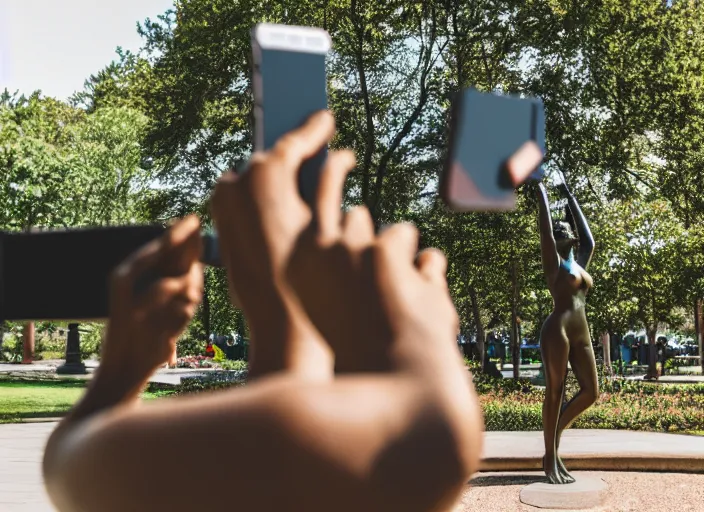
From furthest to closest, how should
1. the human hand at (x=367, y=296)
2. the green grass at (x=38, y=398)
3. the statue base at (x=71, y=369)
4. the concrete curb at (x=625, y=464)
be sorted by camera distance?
1. the statue base at (x=71, y=369)
2. the green grass at (x=38, y=398)
3. the concrete curb at (x=625, y=464)
4. the human hand at (x=367, y=296)

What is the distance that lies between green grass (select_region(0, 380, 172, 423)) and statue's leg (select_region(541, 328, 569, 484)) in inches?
355

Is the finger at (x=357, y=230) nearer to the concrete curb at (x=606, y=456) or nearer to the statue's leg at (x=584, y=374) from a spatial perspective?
the statue's leg at (x=584, y=374)

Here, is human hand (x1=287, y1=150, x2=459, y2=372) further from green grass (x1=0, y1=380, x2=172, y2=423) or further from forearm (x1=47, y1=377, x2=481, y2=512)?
green grass (x1=0, y1=380, x2=172, y2=423)

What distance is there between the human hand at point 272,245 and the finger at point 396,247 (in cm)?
14

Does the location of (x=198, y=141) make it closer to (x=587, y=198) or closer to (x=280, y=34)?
(x=587, y=198)

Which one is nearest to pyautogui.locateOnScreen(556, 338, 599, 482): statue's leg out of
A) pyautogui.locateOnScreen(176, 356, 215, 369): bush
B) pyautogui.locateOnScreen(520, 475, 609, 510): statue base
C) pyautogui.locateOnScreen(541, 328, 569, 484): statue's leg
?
pyautogui.locateOnScreen(541, 328, 569, 484): statue's leg

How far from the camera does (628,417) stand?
533 inches

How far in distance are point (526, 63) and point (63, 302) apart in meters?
19.1

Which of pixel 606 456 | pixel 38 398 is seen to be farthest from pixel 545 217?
pixel 38 398

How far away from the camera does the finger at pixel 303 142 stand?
1.36 metres

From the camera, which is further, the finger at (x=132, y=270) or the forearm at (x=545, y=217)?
the forearm at (x=545, y=217)

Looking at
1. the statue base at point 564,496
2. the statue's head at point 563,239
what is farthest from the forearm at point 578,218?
the statue base at point 564,496

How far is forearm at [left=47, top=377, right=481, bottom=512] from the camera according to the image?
3.66 feet

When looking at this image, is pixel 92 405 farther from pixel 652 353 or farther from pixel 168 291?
pixel 652 353
